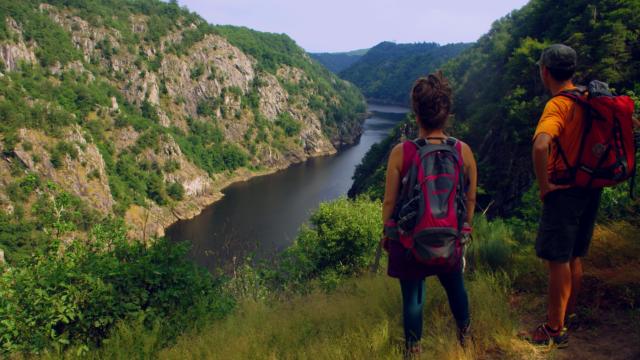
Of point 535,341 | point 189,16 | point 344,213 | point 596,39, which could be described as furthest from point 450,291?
point 189,16

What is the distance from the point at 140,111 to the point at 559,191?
3956 inches

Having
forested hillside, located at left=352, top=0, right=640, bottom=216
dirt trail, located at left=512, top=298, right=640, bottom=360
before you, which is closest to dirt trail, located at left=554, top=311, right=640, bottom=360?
dirt trail, located at left=512, top=298, right=640, bottom=360

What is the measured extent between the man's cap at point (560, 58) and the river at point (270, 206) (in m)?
33.9

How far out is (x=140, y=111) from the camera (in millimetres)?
93750

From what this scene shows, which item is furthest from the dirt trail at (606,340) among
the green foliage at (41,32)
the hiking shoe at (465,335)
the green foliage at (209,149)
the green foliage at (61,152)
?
the green foliage at (41,32)

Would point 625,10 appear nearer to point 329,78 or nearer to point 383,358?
point 383,358

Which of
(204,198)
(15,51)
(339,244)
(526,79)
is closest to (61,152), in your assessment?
(204,198)

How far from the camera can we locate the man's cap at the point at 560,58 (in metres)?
3.15

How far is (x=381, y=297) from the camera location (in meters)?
4.77

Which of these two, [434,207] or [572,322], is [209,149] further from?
[434,207]

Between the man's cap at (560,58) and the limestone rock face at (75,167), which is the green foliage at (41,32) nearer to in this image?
the limestone rock face at (75,167)

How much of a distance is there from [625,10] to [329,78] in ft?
514

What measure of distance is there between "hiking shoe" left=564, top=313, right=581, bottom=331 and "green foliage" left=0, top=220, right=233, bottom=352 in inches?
158

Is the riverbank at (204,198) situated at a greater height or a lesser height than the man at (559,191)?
lesser
